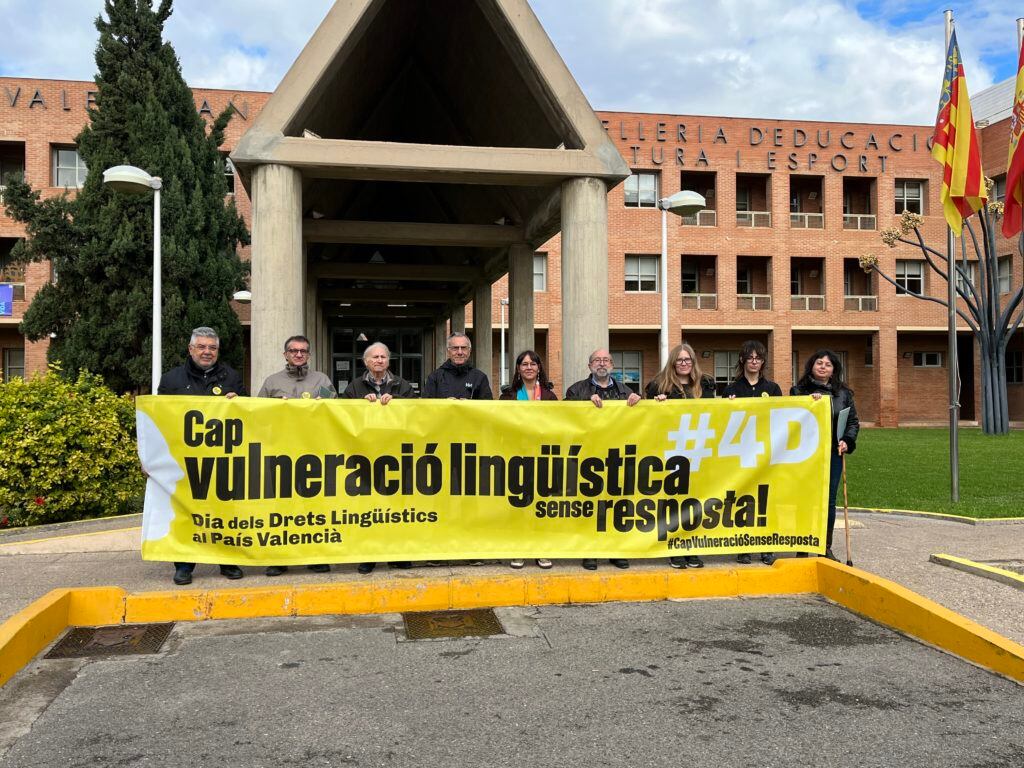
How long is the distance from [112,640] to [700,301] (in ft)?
102

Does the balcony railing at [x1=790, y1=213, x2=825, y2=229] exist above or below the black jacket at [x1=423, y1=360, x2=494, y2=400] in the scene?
above

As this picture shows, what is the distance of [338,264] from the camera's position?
626 inches

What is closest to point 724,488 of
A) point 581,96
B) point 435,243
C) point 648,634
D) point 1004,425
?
point 648,634

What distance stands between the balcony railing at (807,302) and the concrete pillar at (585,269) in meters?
27.7

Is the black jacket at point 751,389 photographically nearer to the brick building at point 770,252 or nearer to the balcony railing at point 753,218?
the brick building at point 770,252

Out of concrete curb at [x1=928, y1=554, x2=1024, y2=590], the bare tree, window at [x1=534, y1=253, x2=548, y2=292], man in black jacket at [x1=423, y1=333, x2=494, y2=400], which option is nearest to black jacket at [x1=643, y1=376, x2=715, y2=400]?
man in black jacket at [x1=423, y1=333, x2=494, y2=400]

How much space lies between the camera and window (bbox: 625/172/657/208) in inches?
1297

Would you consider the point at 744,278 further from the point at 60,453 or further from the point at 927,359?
the point at 60,453

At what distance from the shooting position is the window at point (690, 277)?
3462cm

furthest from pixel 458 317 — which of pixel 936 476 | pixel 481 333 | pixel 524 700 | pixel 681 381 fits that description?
pixel 524 700

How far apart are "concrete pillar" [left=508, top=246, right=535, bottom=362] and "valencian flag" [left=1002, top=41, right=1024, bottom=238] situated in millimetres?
6580

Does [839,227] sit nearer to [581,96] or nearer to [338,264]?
[338,264]

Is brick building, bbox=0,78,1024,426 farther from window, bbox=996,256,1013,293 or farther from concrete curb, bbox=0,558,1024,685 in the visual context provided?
concrete curb, bbox=0,558,1024,685

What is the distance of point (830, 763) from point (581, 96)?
23.6 ft
